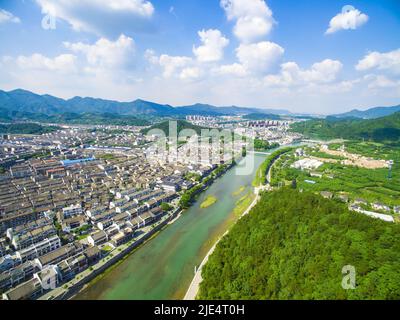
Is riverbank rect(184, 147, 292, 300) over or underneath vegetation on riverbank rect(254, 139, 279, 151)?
underneath

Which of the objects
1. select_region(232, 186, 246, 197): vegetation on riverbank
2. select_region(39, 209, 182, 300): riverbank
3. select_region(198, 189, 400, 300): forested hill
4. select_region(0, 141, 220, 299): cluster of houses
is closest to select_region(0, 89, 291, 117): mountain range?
select_region(0, 141, 220, 299): cluster of houses

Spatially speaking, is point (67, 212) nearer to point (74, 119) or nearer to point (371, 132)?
point (371, 132)

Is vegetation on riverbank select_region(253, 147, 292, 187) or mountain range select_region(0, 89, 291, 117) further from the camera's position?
mountain range select_region(0, 89, 291, 117)

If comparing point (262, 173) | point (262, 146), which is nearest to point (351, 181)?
point (262, 173)

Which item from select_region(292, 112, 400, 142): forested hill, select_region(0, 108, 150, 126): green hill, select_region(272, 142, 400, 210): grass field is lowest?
select_region(272, 142, 400, 210): grass field

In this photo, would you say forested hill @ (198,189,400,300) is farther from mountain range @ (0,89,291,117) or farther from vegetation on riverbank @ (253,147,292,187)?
mountain range @ (0,89,291,117)
